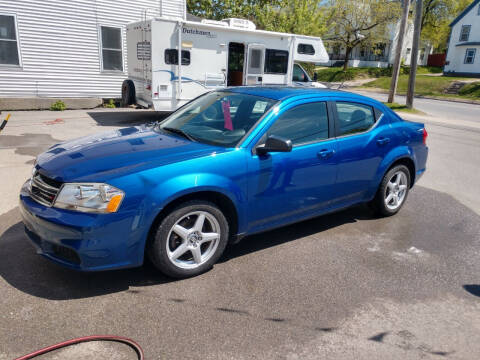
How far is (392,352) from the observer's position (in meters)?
2.85

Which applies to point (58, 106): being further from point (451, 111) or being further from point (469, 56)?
point (469, 56)

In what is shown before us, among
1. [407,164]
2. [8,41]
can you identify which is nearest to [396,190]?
[407,164]

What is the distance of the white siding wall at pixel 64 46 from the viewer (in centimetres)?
1339

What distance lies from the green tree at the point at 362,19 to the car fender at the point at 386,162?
135ft

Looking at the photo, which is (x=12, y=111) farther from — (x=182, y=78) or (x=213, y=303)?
(x=213, y=303)

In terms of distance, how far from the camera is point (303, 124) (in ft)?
14.2

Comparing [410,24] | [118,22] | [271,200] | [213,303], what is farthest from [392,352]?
[410,24]

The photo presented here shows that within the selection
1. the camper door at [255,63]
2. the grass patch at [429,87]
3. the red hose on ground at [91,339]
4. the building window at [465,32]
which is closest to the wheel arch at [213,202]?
the red hose on ground at [91,339]

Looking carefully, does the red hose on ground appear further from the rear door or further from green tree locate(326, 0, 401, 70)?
green tree locate(326, 0, 401, 70)

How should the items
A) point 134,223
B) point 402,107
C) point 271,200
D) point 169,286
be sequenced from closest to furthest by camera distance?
point 134,223 < point 169,286 < point 271,200 < point 402,107

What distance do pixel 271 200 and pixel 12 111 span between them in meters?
12.4

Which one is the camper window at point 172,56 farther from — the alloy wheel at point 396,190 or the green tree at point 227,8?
the green tree at point 227,8

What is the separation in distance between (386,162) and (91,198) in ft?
11.5

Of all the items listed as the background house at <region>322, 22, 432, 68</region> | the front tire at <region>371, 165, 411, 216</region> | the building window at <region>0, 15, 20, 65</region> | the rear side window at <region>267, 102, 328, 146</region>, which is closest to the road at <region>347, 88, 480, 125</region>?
the front tire at <region>371, 165, 411, 216</region>
